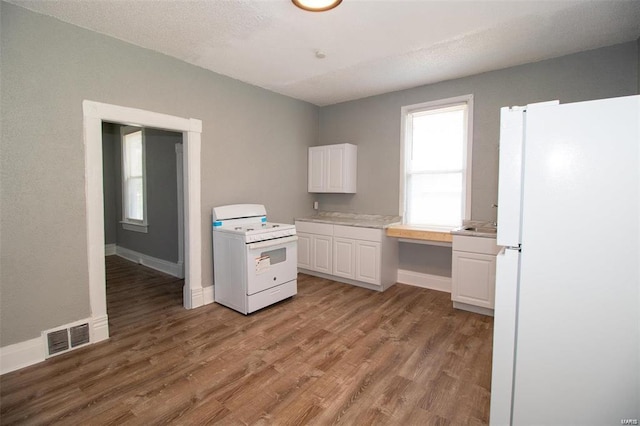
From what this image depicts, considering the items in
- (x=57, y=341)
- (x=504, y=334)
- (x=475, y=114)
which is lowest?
(x=57, y=341)

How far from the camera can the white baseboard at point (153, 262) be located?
461 cm

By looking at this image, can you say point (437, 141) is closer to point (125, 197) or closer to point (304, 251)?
point (304, 251)

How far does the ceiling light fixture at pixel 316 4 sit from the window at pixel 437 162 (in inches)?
89.1

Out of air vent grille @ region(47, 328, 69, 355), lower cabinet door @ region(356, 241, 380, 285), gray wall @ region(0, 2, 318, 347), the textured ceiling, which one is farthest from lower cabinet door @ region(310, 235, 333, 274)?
air vent grille @ region(47, 328, 69, 355)

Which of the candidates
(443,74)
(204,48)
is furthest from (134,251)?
(443,74)

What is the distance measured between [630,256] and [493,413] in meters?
0.90

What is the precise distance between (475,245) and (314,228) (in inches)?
84.9

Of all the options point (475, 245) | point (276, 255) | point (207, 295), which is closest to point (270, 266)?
point (276, 255)

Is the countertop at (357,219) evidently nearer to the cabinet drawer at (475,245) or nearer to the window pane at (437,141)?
the window pane at (437,141)

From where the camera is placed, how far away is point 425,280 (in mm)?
4129

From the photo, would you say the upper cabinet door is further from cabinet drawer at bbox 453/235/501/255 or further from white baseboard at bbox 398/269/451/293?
cabinet drawer at bbox 453/235/501/255

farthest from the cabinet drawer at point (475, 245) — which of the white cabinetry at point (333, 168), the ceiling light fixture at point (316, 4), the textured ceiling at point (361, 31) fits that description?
the ceiling light fixture at point (316, 4)

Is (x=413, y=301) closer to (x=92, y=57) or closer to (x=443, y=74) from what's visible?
(x=443, y=74)

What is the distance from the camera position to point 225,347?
8.47ft
